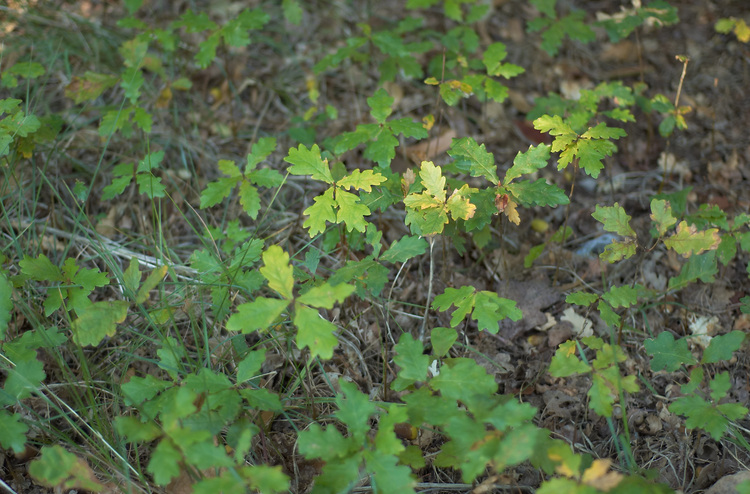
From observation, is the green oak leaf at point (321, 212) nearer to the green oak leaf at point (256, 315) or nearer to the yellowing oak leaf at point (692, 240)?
the green oak leaf at point (256, 315)

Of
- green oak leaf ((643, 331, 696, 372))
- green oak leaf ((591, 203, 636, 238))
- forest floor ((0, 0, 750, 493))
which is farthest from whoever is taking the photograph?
forest floor ((0, 0, 750, 493))

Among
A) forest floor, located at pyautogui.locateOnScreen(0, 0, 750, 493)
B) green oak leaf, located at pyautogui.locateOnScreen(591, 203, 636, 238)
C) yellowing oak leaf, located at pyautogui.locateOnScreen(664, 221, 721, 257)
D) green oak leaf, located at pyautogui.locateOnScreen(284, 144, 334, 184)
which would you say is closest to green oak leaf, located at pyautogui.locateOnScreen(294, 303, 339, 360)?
forest floor, located at pyautogui.locateOnScreen(0, 0, 750, 493)

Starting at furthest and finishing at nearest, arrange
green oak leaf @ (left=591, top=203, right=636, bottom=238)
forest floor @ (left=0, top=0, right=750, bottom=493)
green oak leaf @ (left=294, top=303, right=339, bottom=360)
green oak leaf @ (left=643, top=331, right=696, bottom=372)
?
1. forest floor @ (left=0, top=0, right=750, bottom=493)
2. green oak leaf @ (left=591, top=203, right=636, bottom=238)
3. green oak leaf @ (left=643, top=331, right=696, bottom=372)
4. green oak leaf @ (left=294, top=303, right=339, bottom=360)

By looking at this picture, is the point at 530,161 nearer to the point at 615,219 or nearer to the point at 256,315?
the point at 615,219

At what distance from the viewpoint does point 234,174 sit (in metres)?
2.56

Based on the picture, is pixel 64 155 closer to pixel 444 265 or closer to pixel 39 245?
pixel 39 245

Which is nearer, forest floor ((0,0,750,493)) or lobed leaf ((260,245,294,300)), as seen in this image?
lobed leaf ((260,245,294,300))

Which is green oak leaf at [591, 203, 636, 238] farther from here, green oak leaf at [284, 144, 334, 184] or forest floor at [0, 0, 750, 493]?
green oak leaf at [284, 144, 334, 184]

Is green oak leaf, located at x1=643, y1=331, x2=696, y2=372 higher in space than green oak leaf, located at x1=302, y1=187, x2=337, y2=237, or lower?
lower

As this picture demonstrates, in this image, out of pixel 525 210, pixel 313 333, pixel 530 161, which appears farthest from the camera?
Answer: pixel 525 210

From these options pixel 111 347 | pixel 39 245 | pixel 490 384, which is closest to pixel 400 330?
pixel 490 384

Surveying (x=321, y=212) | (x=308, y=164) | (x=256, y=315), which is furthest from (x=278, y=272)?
(x=308, y=164)

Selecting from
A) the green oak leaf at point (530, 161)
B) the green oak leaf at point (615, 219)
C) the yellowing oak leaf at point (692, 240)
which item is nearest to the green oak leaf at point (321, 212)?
the green oak leaf at point (530, 161)

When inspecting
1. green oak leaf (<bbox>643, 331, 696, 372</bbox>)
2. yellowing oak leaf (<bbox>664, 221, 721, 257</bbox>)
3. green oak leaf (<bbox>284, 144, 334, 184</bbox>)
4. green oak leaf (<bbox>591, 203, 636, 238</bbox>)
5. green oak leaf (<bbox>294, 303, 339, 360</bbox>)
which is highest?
green oak leaf (<bbox>284, 144, 334, 184</bbox>)
